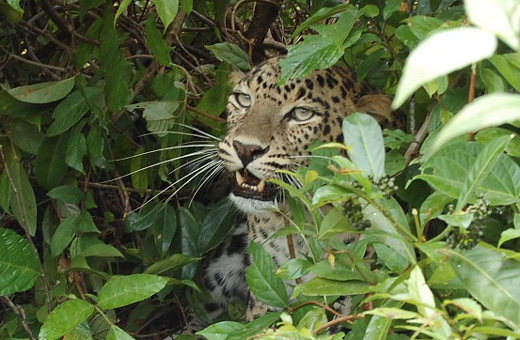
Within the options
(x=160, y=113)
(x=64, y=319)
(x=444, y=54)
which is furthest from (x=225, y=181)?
(x=444, y=54)

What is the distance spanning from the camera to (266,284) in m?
2.10

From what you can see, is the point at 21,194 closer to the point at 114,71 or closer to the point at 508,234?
the point at 114,71

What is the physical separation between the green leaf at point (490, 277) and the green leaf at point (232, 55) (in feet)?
6.35

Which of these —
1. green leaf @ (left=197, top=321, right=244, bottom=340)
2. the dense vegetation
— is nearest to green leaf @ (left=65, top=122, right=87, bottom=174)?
the dense vegetation

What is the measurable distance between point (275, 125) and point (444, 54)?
2622 millimetres

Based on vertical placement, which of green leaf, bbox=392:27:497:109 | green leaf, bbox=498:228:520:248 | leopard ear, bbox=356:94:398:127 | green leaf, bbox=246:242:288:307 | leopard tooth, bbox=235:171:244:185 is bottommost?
leopard tooth, bbox=235:171:244:185

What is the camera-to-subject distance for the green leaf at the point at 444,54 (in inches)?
28.6

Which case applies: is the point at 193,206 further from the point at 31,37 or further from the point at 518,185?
the point at 518,185

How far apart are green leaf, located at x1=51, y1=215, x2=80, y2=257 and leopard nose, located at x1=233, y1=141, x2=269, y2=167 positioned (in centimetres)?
70

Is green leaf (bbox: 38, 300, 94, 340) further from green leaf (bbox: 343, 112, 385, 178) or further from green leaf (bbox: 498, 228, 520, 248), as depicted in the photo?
green leaf (bbox: 498, 228, 520, 248)

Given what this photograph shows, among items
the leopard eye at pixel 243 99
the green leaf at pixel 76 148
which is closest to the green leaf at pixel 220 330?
the green leaf at pixel 76 148

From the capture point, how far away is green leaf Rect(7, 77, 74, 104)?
3012 millimetres

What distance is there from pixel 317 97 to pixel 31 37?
1.30 m

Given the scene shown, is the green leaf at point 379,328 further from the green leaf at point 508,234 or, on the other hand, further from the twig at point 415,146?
the twig at point 415,146
